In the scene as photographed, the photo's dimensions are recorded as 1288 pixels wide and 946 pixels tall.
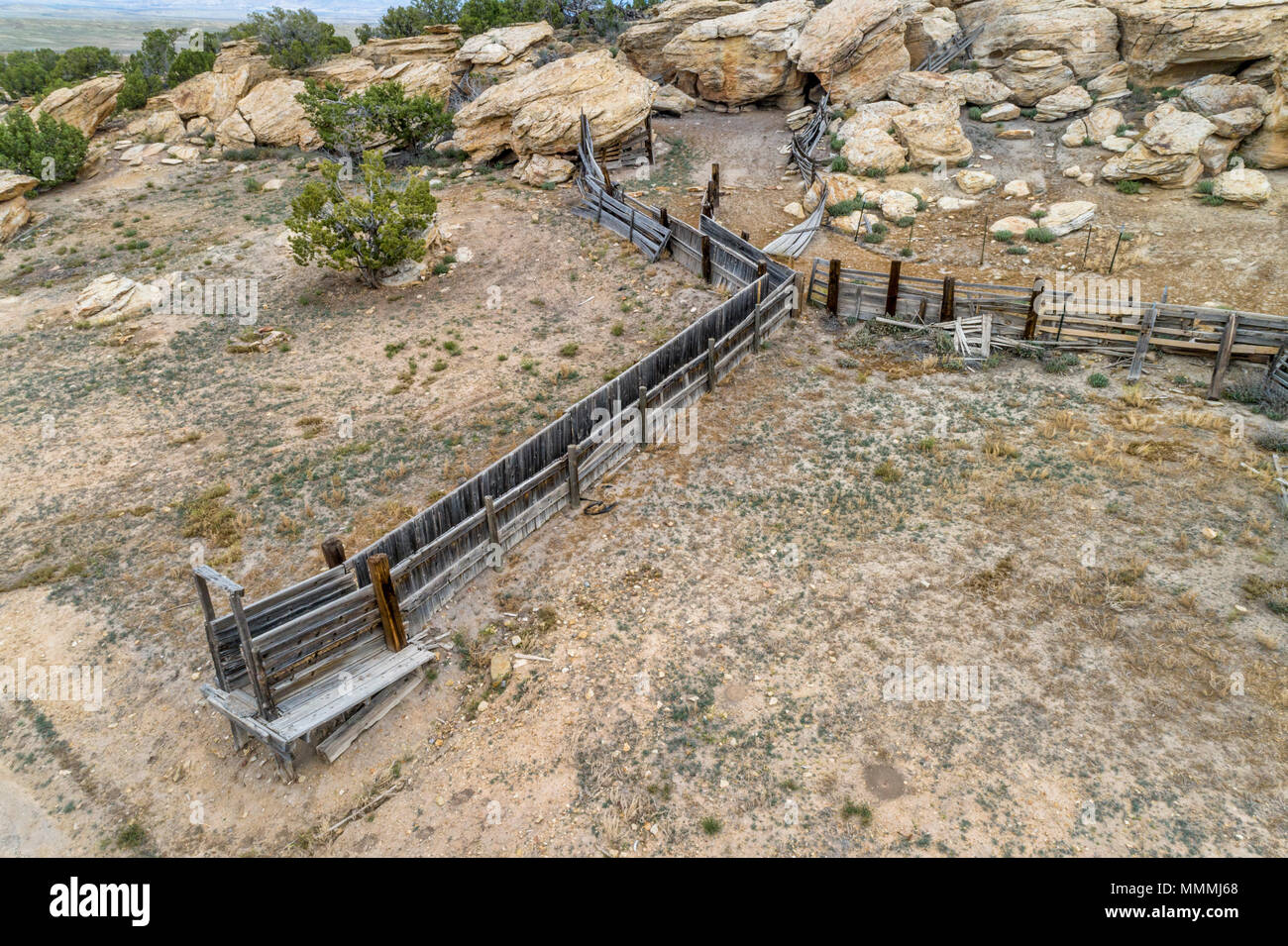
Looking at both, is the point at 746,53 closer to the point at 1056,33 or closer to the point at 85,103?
the point at 1056,33

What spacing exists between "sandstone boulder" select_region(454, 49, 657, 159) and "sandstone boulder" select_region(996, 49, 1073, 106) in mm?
14196

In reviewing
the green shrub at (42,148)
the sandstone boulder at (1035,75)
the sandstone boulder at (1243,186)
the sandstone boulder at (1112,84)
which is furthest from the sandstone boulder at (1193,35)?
the green shrub at (42,148)

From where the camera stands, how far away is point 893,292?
57.0 ft

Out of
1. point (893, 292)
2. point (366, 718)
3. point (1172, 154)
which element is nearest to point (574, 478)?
point (366, 718)

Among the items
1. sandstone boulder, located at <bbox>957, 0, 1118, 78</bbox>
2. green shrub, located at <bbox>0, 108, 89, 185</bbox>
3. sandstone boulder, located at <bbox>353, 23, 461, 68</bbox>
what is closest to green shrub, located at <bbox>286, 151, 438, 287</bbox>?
green shrub, located at <bbox>0, 108, 89, 185</bbox>

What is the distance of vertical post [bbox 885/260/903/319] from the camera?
17.1 m

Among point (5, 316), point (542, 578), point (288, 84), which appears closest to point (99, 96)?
point (288, 84)

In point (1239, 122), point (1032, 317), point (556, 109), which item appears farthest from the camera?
point (556, 109)

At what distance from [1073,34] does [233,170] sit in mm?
34073

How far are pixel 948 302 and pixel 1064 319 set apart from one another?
95.9 inches

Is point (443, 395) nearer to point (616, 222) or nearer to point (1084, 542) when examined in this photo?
point (616, 222)

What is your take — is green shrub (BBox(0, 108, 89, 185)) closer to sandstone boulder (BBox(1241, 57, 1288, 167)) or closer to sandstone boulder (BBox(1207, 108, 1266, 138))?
sandstone boulder (BBox(1207, 108, 1266, 138))

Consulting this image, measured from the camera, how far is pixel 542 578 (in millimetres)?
11234

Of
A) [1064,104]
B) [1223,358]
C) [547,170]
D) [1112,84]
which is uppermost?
[1112,84]
